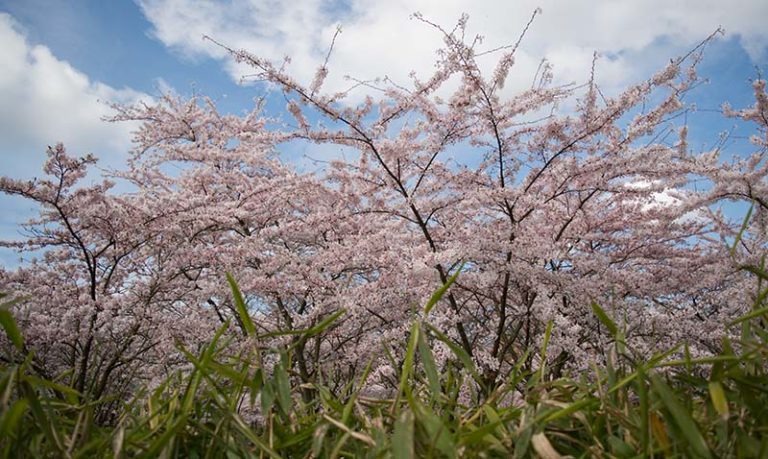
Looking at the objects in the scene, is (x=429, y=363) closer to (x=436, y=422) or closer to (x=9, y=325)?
(x=436, y=422)

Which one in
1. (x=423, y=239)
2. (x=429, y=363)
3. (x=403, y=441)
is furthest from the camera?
(x=423, y=239)

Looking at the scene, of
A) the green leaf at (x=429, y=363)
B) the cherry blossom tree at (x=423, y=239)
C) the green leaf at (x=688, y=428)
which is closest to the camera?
the green leaf at (x=688, y=428)

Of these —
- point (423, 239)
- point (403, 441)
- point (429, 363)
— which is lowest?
point (403, 441)

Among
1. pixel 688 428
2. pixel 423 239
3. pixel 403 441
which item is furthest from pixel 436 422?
pixel 423 239

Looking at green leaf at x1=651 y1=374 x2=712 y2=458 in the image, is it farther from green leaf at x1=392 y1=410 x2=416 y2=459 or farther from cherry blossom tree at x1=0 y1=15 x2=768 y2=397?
cherry blossom tree at x1=0 y1=15 x2=768 y2=397


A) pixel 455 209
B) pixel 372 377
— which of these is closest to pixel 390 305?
pixel 372 377

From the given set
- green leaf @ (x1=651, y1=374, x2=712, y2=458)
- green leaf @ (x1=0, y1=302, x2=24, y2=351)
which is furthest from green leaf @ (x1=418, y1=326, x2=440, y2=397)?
green leaf @ (x1=0, y1=302, x2=24, y2=351)

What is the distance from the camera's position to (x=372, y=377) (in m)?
7.47

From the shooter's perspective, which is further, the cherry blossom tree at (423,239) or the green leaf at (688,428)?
the cherry blossom tree at (423,239)

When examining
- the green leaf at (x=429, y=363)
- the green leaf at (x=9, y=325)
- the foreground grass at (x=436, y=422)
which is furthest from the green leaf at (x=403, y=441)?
the green leaf at (x=9, y=325)

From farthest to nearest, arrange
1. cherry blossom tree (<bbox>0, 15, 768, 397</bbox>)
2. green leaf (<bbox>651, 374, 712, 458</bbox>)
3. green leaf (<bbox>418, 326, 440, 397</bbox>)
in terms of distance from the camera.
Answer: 1. cherry blossom tree (<bbox>0, 15, 768, 397</bbox>)
2. green leaf (<bbox>418, 326, 440, 397</bbox>)
3. green leaf (<bbox>651, 374, 712, 458</bbox>)

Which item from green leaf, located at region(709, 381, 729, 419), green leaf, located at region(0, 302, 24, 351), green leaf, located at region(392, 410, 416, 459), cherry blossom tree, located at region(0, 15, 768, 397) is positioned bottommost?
green leaf, located at region(392, 410, 416, 459)

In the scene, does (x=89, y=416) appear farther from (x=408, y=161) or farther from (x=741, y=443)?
(x=408, y=161)

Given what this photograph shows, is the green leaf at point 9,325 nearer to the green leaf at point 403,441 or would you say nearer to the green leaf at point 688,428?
the green leaf at point 403,441
